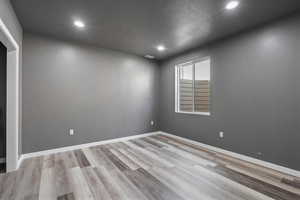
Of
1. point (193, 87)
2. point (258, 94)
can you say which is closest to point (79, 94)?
point (193, 87)

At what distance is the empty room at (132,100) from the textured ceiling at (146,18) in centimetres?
2

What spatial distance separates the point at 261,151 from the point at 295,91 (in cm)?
120

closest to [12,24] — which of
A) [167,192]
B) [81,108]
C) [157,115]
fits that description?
[81,108]

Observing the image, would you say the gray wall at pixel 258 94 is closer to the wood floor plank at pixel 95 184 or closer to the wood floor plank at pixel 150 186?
the wood floor plank at pixel 150 186

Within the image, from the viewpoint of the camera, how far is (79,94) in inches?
139

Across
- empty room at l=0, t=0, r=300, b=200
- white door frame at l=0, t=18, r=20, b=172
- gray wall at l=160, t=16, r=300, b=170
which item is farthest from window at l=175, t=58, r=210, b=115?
white door frame at l=0, t=18, r=20, b=172

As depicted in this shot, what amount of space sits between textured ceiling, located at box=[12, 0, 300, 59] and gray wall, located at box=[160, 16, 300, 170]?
32cm

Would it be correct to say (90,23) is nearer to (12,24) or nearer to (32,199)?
(12,24)

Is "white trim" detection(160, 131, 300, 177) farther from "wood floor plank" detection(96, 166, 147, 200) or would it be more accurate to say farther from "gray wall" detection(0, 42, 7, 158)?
"gray wall" detection(0, 42, 7, 158)

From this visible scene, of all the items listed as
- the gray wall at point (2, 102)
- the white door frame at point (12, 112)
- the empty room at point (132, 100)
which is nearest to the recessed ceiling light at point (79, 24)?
the empty room at point (132, 100)

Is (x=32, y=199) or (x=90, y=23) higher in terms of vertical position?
(x=90, y=23)

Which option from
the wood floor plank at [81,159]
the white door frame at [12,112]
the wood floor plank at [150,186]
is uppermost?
the white door frame at [12,112]

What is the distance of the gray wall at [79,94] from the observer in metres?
3.00

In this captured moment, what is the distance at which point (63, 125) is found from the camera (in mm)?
3318
